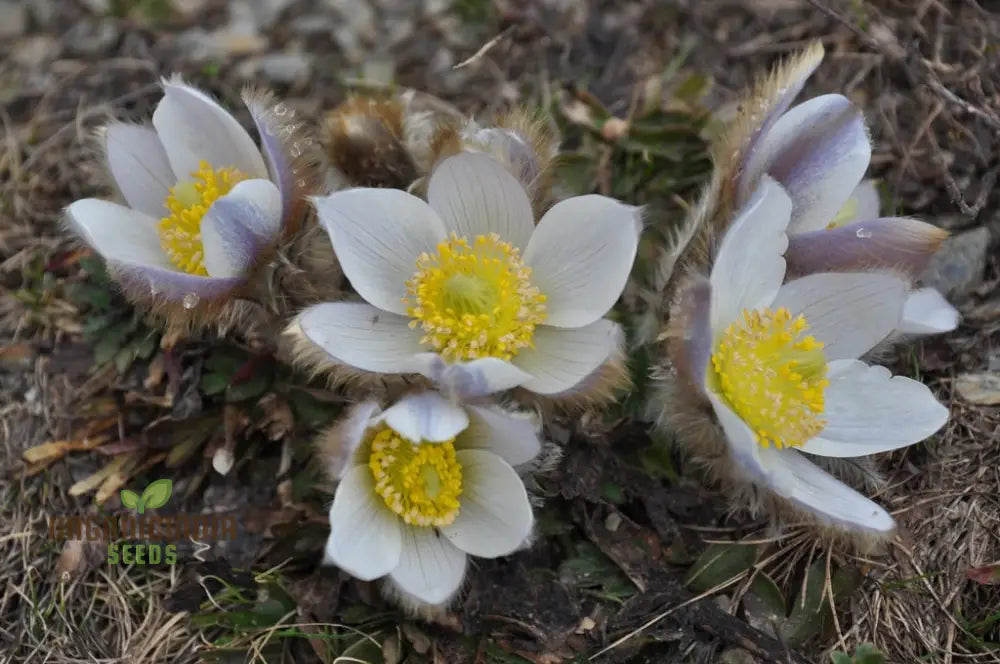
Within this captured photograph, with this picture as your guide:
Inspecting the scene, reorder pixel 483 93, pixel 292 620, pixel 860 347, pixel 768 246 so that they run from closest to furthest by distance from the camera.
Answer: pixel 768 246
pixel 860 347
pixel 292 620
pixel 483 93

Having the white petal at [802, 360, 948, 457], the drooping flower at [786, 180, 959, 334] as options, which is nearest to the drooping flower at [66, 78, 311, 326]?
the drooping flower at [786, 180, 959, 334]

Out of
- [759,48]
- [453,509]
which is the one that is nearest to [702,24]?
[759,48]

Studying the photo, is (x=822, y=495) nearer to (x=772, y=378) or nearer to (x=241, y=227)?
(x=772, y=378)

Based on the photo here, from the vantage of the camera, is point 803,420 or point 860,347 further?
point 860,347

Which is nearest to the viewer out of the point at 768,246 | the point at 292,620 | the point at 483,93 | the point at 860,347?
the point at 768,246

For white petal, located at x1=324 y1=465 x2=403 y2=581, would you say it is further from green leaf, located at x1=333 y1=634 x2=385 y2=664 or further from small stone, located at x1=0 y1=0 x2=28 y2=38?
small stone, located at x1=0 y1=0 x2=28 y2=38

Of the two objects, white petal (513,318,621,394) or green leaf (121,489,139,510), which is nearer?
white petal (513,318,621,394)

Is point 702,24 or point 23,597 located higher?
point 702,24

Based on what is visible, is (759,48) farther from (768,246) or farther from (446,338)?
(446,338)
